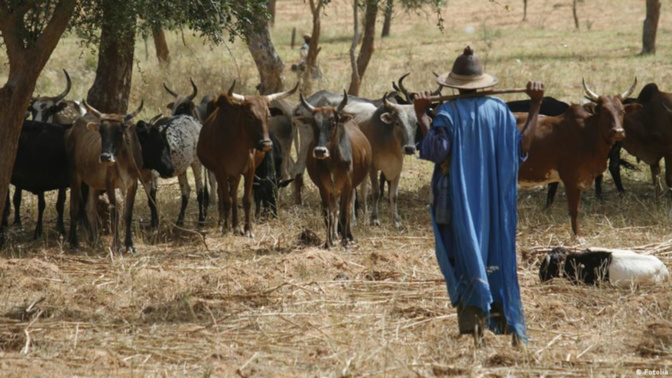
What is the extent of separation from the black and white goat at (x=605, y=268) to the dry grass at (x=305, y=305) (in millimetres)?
149

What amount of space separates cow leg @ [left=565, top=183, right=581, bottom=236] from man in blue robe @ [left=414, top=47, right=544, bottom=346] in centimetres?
517

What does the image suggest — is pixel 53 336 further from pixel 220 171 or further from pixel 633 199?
pixel 633 199

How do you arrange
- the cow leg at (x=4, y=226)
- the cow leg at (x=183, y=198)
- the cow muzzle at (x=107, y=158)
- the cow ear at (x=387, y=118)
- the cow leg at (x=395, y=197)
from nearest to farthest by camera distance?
the cow muzzle at (x=107, y=158) < the cow leg at (x=4, y=226) < the cow ear at (x=387, y=118) < the cow leg at (x=395, y=197) < the cow leg at (x=183, y=198)

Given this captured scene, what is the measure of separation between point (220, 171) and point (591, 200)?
18.3 ft

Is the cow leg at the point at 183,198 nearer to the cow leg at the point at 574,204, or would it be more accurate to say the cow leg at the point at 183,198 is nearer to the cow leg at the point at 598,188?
the cow leg at the point at 574,204

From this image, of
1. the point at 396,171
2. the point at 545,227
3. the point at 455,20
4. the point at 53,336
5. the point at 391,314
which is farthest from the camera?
the point at 455,20

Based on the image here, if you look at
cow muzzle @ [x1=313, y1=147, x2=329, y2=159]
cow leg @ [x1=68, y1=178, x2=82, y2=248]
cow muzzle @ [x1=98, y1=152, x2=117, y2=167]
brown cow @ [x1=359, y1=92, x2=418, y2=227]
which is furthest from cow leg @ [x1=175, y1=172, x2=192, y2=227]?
cow muzzle @ [x1=313, y1=147, x2=329, y2=159]

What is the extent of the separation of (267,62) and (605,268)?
1071 centimetres

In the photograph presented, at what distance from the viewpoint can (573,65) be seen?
91.8ft

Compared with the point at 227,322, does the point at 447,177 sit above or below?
above

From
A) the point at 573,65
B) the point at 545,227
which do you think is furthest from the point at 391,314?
the point at 573,65

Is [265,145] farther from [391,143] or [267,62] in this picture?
[267,62]

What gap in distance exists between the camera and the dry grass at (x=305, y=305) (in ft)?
22.4

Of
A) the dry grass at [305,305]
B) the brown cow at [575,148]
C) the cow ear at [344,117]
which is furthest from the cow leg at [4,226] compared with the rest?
the brown cow at [575,148]
